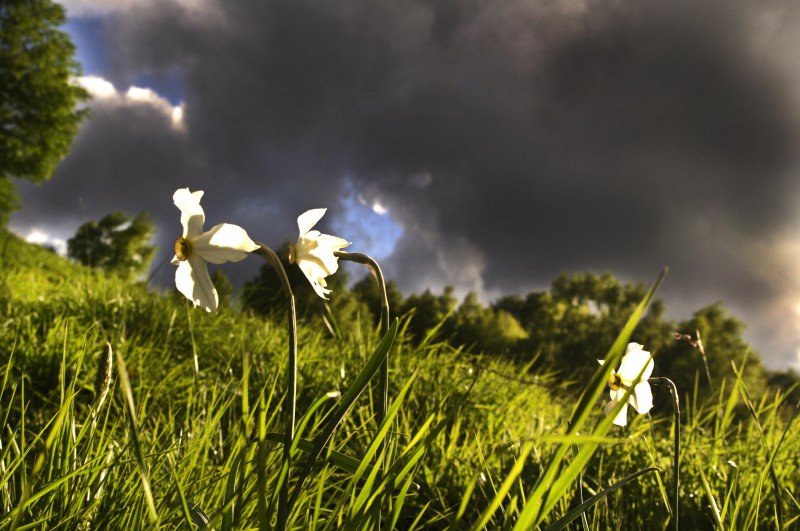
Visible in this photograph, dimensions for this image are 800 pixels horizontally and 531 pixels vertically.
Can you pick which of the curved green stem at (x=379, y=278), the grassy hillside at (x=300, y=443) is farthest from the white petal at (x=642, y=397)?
the curved green stem at (x=379, y=278)

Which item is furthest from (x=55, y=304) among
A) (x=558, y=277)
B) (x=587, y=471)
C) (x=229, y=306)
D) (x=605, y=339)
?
(x=558, y=277)

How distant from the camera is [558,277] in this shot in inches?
819

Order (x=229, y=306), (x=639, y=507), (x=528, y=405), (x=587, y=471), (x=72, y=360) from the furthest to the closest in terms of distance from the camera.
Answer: (x=229, y=306)
(x=528, y=405)
(x=72, y=360)
(x=587, y=471)
(x=639, y=507)

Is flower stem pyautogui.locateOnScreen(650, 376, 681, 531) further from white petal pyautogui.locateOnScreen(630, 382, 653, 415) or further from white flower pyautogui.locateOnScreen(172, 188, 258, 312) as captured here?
white flower pyautogui.locateOnScreen(172, 188, 258, 312)

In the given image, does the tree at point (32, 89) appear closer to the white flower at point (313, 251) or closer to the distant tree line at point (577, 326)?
the distant tree line at point (577, 326)

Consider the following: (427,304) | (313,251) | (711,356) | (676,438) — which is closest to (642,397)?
(676,438)

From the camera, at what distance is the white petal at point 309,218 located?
0.91 meters

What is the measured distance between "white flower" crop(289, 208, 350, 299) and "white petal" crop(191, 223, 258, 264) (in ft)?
0.38

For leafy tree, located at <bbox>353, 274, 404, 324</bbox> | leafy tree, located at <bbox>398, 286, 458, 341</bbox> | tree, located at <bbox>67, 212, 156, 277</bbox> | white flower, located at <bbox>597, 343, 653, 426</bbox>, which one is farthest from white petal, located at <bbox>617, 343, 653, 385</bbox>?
tree, located at <bbox>67, 212, 156, 277</bbox>

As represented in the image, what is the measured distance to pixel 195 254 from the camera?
32.9 inches

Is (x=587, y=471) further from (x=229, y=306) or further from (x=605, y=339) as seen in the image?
(x=605, y=339)

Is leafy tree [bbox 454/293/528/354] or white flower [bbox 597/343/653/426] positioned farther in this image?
leafy tree [bbox 454/293/528/354]

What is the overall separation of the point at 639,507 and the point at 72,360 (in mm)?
2571

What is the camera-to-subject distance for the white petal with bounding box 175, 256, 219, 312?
2.71 ft
